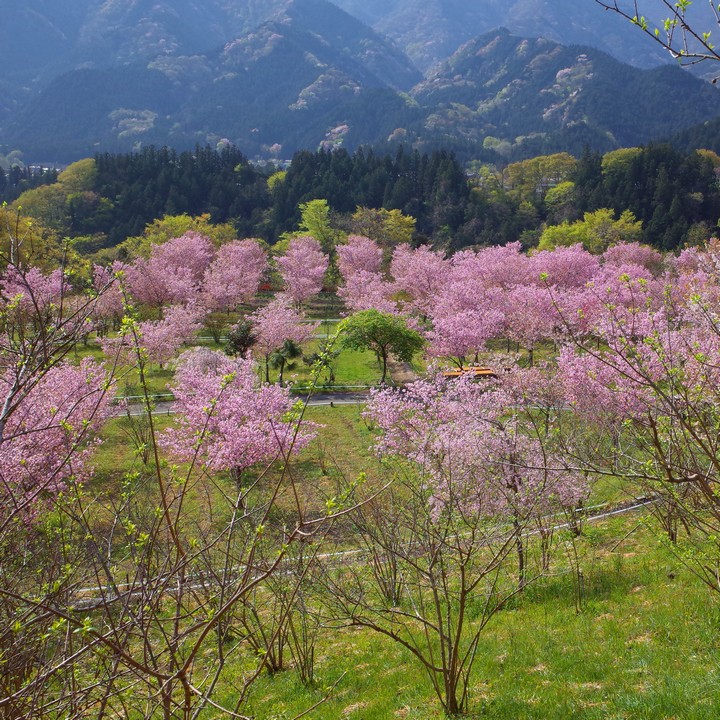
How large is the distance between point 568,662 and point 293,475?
49.3ft

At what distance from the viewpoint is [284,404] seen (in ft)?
73.0

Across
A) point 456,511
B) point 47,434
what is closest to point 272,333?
point 47,434

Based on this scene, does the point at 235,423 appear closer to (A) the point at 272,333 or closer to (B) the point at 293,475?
(B) the point at 293,475

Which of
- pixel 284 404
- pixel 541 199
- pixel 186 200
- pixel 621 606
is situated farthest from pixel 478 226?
pixel 621 606

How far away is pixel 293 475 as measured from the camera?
21797 millimetres

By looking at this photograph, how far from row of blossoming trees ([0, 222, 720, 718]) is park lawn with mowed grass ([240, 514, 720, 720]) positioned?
1.60ft

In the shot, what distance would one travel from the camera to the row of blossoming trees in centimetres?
398

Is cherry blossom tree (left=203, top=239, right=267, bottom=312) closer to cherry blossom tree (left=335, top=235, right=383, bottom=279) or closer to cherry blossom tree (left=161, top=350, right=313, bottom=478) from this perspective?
cherry blossom tree (left=335, top=235, right=383, bottom=279)

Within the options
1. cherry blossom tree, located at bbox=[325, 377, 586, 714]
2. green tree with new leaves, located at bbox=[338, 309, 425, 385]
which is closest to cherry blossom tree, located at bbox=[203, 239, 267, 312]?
green tree with new leaves, located at bbox=[338, 309, 425, 385]

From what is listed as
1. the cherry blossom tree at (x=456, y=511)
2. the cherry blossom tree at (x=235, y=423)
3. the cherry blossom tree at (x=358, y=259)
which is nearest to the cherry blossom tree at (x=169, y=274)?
the cherry blossom tree at (x=358, y=259)

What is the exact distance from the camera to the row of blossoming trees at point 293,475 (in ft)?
13.1

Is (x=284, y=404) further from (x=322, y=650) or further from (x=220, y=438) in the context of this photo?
(x=322, y=650)

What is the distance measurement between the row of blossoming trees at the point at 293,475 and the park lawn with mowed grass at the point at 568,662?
1.60ft

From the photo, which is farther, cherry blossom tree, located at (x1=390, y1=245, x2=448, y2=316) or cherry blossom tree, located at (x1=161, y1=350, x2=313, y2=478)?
cherry blossom tree, located at (x1=390, y1=245, x2=448, y2=316)
